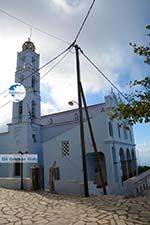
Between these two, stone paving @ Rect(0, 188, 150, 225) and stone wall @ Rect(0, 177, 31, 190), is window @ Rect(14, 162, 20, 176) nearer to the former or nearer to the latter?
stone wall @ Rect(0, 177, 31, 190)

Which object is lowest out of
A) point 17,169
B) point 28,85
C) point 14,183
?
point 14,183

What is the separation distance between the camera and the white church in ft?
59.7

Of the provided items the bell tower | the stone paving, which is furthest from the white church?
the stone paving

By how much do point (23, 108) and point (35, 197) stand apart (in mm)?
18236

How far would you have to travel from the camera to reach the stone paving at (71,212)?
527cm

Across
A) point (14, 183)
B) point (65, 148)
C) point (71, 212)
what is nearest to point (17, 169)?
point (65, 148)

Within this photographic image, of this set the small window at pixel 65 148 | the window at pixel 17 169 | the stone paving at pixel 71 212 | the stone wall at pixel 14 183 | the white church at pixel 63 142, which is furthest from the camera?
the window at pixel 17 169

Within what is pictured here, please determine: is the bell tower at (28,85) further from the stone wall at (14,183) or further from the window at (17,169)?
the stone wall at (14,183)

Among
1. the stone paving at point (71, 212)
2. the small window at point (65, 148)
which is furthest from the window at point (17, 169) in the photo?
the stone paving at point (71, 212)

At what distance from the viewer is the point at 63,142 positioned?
20688 millimetres

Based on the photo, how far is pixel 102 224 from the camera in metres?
4.96

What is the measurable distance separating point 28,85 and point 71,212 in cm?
2191

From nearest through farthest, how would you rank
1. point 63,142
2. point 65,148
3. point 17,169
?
point 65,148 < point 63,142 < point 17,169

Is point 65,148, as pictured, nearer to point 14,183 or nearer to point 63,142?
point 63,142
